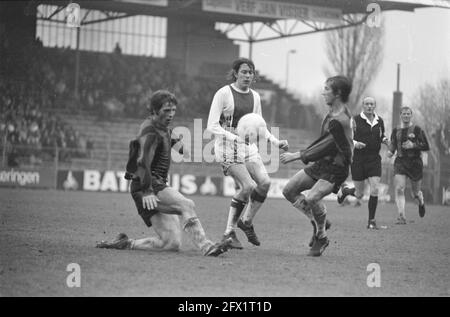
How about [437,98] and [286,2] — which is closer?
[437,98]

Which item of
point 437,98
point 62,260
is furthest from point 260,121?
point 437,98

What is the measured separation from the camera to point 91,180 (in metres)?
28.8

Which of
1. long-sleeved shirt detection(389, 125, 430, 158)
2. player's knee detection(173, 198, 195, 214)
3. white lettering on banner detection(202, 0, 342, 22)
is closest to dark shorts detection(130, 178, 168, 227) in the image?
player's knee detection(173, 198, 195, 214)

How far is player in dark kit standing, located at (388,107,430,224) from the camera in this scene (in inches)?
642

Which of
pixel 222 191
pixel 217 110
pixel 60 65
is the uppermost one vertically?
pixel 60 65

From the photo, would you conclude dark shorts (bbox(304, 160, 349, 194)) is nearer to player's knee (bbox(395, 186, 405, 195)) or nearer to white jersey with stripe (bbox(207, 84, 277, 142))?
white jersey with stripe (bbox(207, 84, 277, 142))

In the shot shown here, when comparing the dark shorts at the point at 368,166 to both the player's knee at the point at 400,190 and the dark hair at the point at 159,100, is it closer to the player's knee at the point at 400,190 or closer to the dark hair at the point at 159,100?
the player's knee at the point at 400,190

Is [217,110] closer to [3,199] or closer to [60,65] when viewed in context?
[3,199]

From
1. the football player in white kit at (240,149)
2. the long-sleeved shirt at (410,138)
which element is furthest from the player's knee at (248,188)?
the long-sleeved shirt at (410,138)

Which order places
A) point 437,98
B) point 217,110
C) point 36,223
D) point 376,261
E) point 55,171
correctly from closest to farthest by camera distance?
point 376,261 < point 217,110 < point 36,223 < point 437,98 < point 55,171

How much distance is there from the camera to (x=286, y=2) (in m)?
32.5

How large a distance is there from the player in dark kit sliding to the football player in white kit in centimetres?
110

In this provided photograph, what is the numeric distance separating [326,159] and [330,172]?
6.2 inches
